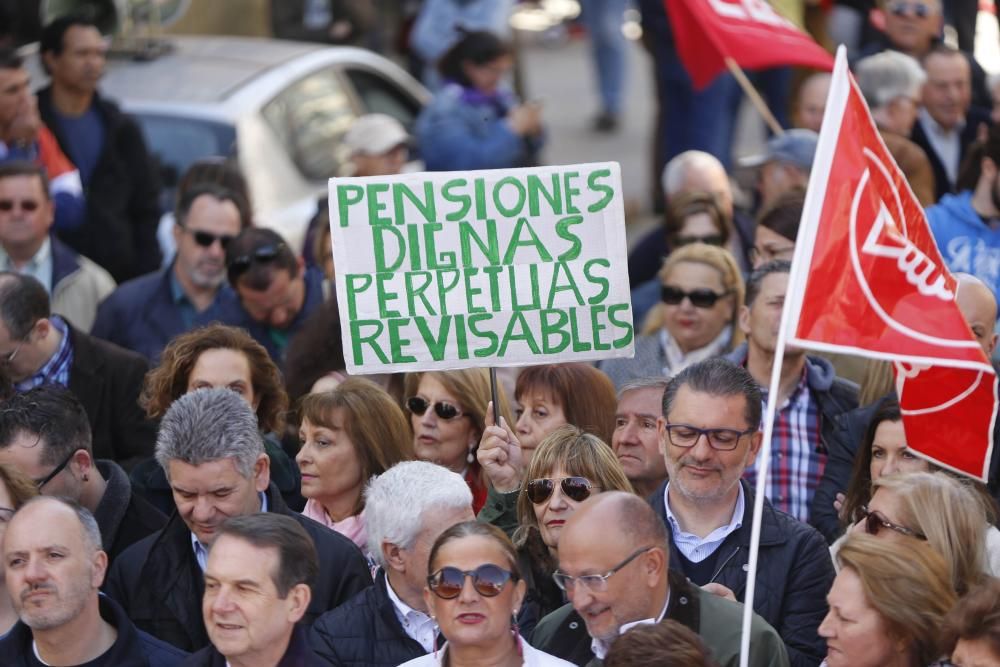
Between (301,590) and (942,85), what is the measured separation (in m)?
6.20

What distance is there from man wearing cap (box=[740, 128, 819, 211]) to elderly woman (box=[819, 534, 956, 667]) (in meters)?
4.47

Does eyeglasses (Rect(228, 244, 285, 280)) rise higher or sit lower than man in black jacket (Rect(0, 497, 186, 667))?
higher

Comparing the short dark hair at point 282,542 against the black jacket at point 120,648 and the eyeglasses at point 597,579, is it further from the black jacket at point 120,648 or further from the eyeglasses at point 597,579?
the eyeglasses at point 597,579

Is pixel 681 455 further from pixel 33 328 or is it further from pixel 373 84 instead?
pixel 373 84

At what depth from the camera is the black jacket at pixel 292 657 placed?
5.38m

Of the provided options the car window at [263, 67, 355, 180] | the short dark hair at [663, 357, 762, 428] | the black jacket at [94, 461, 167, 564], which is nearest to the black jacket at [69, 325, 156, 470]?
the black jacket at [94, 461, 167, 564]

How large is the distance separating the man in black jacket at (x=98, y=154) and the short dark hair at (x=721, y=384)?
15.5 ft

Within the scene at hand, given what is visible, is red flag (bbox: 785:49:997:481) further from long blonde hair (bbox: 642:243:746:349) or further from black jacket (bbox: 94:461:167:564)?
black jacket (bbox: 94:461:167:564)

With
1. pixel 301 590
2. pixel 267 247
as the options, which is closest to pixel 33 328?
pixel 267 247

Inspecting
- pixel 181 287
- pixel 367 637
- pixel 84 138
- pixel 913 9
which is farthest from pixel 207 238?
pixel 913 9

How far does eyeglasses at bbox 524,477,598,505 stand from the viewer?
594 centimetres

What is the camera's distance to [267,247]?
326 inches

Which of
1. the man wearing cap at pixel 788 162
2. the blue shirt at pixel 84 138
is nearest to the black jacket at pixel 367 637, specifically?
the man wearing cap at pixel 788 162

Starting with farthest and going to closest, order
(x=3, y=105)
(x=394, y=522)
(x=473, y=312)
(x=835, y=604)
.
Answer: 1. (x=3, y=105)
2. (x=473, y=312)
3. (x=394, y=522)
4. (x=835, y=604)
